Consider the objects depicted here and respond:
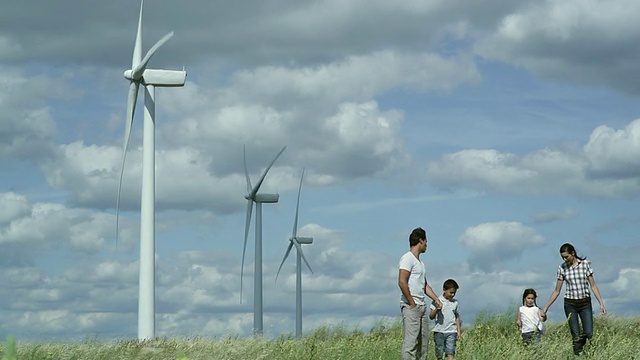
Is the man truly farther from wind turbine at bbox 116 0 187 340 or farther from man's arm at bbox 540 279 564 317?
wind turbine at bbox 116 0 187 340

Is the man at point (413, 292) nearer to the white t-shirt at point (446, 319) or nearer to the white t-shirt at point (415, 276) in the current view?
the white t-shirt at point (415, 276)

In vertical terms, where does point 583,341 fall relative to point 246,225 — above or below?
below

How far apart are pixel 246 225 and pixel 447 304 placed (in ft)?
64.4

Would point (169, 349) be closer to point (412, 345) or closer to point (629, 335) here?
point (412, 345)

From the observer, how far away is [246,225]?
32.8 metres

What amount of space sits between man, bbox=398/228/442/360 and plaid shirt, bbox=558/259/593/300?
390 cm

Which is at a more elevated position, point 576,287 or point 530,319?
point 576,287

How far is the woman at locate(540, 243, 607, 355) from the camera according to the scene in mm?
15578

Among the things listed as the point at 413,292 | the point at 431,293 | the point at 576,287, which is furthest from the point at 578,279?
the point at 413,292

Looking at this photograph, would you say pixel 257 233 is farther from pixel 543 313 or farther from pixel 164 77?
pixel 543 313

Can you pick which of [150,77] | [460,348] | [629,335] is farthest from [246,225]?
[460,348]

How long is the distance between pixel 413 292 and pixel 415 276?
0.77 ft

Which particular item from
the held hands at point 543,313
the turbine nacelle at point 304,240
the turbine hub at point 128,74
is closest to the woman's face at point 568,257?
the held hands at point 543,313

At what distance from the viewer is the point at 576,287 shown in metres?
15.6
